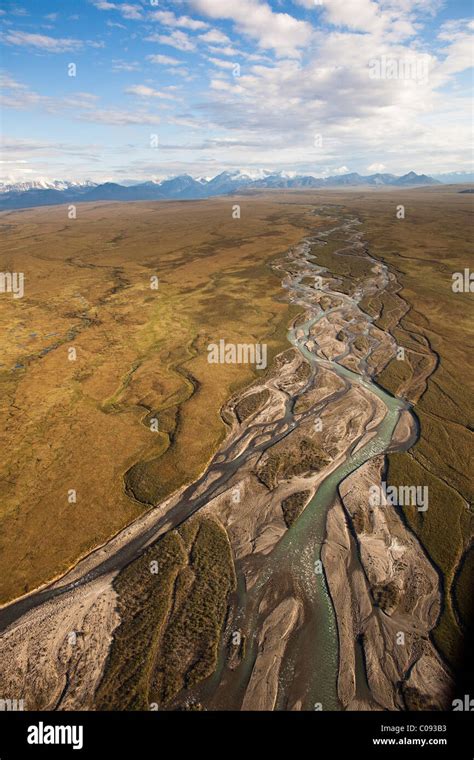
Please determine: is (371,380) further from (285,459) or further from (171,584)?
(171,584)

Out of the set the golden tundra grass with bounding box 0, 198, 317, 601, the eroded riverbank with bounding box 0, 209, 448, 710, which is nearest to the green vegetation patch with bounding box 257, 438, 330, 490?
the eroded riverbank with bounding box 0, 209, 448, 710

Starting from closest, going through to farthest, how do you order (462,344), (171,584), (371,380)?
(171,584), (371,380), (462,344)
